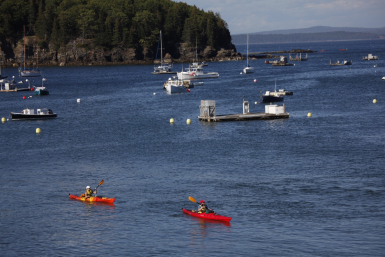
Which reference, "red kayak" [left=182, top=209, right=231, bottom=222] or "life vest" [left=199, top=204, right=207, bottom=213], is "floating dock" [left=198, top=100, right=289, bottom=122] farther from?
"life vest" [left=199, top=204, right=207, bottom=213]

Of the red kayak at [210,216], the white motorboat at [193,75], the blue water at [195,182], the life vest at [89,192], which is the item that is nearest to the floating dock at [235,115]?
the blue water at [195,182]

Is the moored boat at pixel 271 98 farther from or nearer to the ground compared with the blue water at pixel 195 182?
farther from the ground

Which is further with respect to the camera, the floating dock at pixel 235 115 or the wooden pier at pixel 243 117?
the floating dock at pixel 235 115

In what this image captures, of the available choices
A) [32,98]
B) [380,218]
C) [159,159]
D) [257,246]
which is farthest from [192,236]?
[32,98]

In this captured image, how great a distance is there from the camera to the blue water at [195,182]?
111ft

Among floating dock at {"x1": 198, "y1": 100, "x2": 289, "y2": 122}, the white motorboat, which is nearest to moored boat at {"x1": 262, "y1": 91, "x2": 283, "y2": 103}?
floating dock at {"x1": 198, "y1": 100, "x2": 289, "y2": 122}

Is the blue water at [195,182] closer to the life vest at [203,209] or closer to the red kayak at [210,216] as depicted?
the red kayak at [210,216]

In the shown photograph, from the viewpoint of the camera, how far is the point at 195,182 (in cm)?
4603

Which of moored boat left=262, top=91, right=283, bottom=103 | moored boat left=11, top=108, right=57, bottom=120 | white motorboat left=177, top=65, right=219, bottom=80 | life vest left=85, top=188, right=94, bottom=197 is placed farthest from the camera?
white motorboat left=177, top=65, right=219, bottom=80

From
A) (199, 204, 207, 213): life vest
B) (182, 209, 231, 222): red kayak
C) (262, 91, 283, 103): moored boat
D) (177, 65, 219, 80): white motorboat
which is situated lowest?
(182, 209, 231, 222): red kayak

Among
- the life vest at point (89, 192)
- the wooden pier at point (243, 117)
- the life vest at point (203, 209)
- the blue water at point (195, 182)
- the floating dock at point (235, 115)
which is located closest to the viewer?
the blue water at point (195, 182)

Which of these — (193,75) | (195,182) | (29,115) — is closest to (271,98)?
(29,115)

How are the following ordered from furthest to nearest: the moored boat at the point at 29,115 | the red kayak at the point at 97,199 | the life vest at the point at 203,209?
the moored boat at the point at 29,115, the red kayak at the point at 97,199, the life vest at the point at 203,209

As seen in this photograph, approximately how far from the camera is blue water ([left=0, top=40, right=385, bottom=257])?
33844 millimetres
